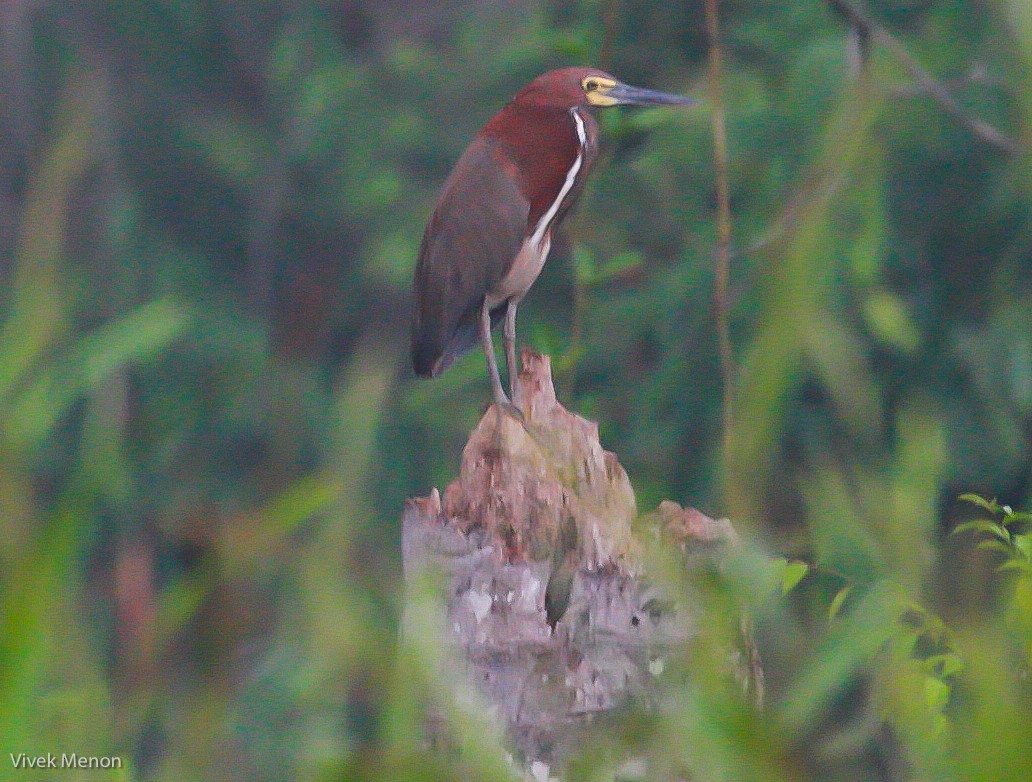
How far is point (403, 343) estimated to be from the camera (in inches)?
171

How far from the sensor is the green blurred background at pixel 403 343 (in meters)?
0.67

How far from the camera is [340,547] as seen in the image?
0.75 meters

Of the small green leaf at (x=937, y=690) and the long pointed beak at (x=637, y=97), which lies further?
the long pointed beak at (x=637, y=97)

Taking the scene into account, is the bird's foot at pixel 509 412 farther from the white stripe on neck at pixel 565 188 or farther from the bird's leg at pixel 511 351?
the white stripe on neck at pixel 565 188

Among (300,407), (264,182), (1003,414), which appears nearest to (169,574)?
(300,407)

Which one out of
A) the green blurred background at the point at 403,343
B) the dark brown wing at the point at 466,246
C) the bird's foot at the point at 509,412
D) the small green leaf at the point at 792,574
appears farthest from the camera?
the dark brown wing at the point at 466,246

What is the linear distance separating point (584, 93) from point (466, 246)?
0.30m

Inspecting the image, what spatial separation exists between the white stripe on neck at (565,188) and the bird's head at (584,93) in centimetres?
2

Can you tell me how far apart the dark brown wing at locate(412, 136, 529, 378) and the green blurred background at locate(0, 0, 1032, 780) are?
209 mm

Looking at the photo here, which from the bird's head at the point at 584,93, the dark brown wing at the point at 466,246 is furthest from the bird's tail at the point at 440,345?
the bird's head at the point at 584,93

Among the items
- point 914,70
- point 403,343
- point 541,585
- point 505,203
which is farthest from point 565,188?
point 403,343

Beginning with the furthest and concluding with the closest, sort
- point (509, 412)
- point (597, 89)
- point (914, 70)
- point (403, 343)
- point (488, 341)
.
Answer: point (403, 343), point (914, 70), point (597, 89), point (488, 341), point (509, 412)

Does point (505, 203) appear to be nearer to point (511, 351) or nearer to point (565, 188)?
point (565, 188)

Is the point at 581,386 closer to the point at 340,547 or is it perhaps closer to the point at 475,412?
the point at 475,412
